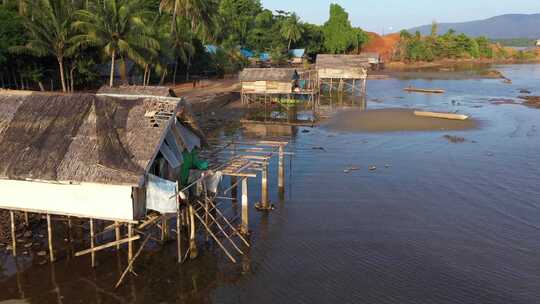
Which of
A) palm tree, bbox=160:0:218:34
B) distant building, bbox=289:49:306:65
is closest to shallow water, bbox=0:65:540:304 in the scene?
palm tree, bbox=160:0:218:34

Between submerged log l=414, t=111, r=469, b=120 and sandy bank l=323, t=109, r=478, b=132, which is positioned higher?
submerged log l=414, t=111, r=469, b=120

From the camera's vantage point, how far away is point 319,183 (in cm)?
2128

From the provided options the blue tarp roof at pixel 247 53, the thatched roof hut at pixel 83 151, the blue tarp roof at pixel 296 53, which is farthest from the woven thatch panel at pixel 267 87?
the blue tarp roof at pixel 296 53

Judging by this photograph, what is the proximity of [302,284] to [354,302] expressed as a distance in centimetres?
151

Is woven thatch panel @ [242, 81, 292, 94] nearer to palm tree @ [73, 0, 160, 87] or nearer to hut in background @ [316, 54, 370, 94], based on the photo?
palm tree @ [73, 0, 160, 87]

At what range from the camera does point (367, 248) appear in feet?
49.8

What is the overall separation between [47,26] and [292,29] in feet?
168

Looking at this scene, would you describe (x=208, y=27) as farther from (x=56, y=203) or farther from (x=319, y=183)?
(x=56, y=203)

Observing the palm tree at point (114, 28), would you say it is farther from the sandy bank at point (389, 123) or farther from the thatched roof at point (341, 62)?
the thatched roof at point (341, 62)

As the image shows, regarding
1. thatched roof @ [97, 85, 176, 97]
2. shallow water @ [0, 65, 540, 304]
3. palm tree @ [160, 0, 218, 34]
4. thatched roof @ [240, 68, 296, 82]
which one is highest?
palm tree @ [160, 0, 218, 34]

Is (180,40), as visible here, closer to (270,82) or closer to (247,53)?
(270,82)

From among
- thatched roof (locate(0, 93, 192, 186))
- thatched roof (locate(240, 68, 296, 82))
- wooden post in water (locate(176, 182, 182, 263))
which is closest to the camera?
thatched roof (locate(0, 93, 192, 186))

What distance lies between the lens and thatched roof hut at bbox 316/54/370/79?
158ft

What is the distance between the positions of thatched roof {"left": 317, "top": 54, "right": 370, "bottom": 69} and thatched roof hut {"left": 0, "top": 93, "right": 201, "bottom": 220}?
37097 mm
